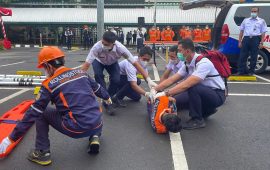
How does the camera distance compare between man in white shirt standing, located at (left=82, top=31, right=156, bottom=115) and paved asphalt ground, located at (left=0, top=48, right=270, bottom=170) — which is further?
man in white shirt standing, located at (left=82, top=31, right=156, bottom=115)

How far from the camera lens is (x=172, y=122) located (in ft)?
14.5

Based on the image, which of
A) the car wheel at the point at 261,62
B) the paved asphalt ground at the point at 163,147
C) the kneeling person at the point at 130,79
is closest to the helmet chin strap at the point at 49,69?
the paved asphalt ground at the point at 163,147

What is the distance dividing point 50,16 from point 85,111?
3078 centimetres

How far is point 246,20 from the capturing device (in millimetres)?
9180

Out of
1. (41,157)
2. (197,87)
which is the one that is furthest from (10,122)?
(197,87)

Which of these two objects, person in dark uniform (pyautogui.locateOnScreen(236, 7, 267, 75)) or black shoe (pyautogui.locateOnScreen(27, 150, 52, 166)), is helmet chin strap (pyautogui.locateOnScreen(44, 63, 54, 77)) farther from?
person in dark uniform (pyautogui.locateOnScreen(236, 7, 267, 75))

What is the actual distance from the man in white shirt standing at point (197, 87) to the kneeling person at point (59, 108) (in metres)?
1.40

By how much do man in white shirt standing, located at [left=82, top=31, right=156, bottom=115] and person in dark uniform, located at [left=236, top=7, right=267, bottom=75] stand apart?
4490 mm

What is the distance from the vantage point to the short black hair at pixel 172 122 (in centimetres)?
440

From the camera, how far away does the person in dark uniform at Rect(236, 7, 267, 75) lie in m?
9.13

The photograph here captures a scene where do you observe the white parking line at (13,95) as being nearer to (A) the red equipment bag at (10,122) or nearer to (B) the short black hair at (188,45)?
(A) the red equipment bag at (10,122)

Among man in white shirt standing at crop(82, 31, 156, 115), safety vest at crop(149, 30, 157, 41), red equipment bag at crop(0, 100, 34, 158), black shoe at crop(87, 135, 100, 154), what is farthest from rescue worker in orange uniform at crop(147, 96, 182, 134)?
safety vest at crop(149, 30, 157, 41)

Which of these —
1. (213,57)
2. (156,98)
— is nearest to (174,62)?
(213,57)

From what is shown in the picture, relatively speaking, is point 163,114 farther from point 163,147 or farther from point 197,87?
point 197,87
